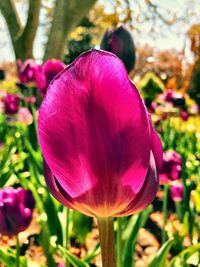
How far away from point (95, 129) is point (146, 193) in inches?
4.2

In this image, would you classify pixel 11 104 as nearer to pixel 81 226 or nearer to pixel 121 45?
pixel 81 226

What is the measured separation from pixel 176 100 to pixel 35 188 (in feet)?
5.89

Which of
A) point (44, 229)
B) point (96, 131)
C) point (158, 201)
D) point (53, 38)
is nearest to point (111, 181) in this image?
point (96, 131)

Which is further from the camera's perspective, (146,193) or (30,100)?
(30,100)

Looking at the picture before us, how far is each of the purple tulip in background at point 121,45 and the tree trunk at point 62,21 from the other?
7.70m

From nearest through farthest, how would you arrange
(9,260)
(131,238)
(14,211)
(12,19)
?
(14,211)
(9,260)
(131,238)
(12,19)

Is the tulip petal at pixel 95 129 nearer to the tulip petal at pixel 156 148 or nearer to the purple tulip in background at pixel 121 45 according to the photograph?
the tulip petal at pixel 156 148

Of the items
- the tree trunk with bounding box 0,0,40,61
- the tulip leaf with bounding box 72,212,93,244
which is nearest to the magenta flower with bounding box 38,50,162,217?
the tulip leaf with bounding box 72,212,93,244

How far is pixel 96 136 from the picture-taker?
1.54 ft

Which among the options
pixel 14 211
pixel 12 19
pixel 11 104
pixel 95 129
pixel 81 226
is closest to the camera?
pixel 95 129

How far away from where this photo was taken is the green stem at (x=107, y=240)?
0.51 meters

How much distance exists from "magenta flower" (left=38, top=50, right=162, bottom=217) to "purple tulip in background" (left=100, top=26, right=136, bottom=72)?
1291mm

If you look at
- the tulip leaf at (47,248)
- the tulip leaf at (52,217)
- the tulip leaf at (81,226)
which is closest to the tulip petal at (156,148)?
the tulip leaf at (47,248)

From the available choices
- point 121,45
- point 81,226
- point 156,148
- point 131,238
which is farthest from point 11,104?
point 156,148
